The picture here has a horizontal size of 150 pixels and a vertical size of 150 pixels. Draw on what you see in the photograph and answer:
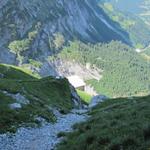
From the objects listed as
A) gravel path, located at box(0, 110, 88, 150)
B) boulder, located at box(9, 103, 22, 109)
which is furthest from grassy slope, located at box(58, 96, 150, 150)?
boulder, located at box(9, 103, 22, 109)

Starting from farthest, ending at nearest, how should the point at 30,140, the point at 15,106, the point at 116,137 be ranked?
the point at 15,106 < the point at 30,140 < the point at 116,137

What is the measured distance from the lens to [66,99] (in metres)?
91.4

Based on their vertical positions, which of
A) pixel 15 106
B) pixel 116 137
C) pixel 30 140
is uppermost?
pixel 15 106

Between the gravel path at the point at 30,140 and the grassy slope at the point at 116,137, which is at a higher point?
the grassy slope at the point at 116,137

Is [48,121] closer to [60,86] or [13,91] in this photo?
[13,91]

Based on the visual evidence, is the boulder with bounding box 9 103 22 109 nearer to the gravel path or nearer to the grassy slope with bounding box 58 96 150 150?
the gravel path

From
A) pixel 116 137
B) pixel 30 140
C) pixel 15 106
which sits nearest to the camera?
pixel 116 137

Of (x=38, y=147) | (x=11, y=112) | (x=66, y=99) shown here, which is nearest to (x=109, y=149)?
(x=38, y=147)

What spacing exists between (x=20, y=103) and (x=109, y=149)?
92.1 ft

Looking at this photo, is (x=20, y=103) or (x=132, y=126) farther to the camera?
(x=20, y=103)

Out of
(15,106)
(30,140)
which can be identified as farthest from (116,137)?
(15,106)

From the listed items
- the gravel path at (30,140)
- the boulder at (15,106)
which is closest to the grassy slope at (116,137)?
the gravel path at (30,140)

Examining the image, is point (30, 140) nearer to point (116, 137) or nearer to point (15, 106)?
point (116, 137)

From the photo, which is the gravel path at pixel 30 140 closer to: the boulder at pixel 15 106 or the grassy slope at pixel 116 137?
the grassy slope at pixel 116 137
